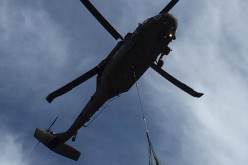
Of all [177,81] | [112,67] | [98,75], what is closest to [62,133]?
[98,75]

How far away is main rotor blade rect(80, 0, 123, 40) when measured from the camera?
884 inches

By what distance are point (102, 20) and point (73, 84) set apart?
4210 mm

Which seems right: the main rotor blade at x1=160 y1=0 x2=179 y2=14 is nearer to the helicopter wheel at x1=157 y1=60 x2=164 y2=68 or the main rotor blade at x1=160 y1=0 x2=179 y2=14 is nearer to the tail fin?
the helicopter wheel at x1=157 y1=60 x2=164 y2=68

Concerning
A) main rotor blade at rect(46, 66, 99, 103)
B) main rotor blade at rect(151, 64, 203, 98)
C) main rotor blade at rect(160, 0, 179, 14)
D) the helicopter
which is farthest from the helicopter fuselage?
main rotor blade at rect(151, 64, 203, 98)

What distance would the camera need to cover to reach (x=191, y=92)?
82.3ft

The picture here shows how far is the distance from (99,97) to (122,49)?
348 centimetres

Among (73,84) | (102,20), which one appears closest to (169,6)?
(102,20)

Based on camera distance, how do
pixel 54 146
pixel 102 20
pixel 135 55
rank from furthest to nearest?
pixel 54 146, pixel 102 20, pixel 135 55

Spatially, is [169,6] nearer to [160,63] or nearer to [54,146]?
[160,63]

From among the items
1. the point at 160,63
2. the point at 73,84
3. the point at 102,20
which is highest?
the point at 160,63

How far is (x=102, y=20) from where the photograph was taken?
22844mm

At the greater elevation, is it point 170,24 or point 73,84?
point 170,24

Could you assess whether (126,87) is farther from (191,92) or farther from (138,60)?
(191,92)

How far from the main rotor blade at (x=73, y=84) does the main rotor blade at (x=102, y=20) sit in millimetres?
2317
